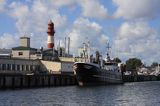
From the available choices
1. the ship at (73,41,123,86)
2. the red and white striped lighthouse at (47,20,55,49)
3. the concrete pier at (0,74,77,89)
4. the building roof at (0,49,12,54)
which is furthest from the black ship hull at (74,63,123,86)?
the building roof at (0,49,12,54)

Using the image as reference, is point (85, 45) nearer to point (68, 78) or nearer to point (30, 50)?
point (68, 78)

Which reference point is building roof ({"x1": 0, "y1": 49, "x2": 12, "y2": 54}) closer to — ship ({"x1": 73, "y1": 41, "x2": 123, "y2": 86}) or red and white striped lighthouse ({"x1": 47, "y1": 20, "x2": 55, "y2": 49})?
red and white striped lighthouse ({"x1": 47, "y1": 20, "x2": 55, "y2": 49})

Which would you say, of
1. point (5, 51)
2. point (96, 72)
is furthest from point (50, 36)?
point (96, 72)

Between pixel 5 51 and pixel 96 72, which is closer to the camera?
pixel 96 72

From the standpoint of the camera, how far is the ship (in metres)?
106

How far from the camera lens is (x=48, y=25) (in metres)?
161

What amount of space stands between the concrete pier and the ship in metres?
5.64

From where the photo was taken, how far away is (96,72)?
4294 inches

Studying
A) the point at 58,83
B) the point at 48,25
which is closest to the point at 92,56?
the point at 58,83

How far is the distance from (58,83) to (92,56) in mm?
10606

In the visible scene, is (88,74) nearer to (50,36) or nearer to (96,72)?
(96,72)

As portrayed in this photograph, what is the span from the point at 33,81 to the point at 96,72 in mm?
14438

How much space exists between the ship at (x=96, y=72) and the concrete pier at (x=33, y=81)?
564 centimetres

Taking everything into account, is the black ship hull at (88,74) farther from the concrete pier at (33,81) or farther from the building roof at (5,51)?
the building roof at (5,51)
